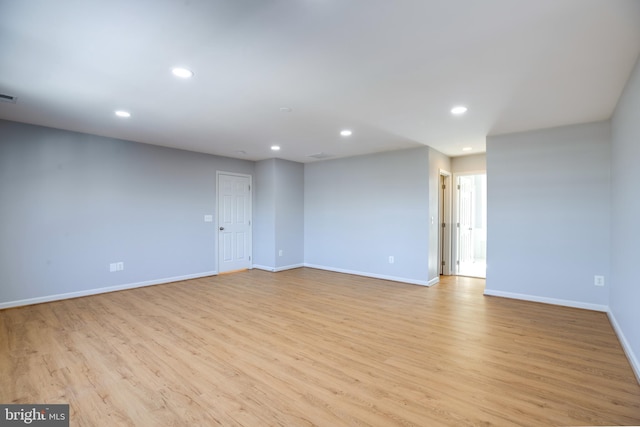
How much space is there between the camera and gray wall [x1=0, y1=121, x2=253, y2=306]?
4102 mm

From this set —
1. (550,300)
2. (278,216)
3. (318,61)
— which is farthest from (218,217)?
(550,300)

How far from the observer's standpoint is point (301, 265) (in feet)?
23.8

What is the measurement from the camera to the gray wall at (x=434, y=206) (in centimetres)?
543

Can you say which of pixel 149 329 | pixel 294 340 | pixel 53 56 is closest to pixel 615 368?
pixel 294 340

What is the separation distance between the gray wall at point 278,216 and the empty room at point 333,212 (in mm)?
96

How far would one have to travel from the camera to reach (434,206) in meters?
5.61

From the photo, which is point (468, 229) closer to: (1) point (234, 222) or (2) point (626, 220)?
(2) point (626, 220)

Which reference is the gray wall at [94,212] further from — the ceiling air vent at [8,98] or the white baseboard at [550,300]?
the white baseboard at [550,300]

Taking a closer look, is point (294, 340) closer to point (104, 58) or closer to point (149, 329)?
point (149, 329)

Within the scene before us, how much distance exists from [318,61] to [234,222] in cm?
486

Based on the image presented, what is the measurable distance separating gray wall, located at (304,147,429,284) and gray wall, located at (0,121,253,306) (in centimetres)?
232

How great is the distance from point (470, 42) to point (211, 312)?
3.95 metres

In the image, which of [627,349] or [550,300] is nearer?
[627,349]

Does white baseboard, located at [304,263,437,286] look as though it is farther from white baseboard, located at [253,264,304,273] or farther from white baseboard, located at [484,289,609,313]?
white baseboard, located at [484,289,609,313]
